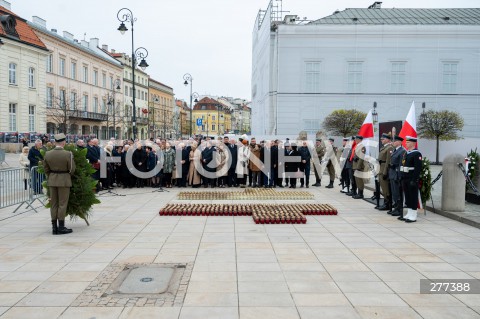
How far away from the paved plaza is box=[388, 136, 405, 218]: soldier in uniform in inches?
18.5

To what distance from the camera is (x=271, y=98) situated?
4178cm

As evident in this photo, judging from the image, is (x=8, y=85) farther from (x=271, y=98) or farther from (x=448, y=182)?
(x=448, y=182)

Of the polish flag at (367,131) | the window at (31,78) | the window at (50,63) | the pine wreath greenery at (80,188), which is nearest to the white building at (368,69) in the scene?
the window at (31,78)

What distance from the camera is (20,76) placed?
141 feet

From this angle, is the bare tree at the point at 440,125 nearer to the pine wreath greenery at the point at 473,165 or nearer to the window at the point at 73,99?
the pine wreath greenery at the point at 473,165

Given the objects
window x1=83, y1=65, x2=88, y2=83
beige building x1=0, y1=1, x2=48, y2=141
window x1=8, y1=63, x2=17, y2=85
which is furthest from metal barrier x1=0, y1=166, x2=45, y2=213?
window x1=83, y1=65, x2=88, y2=83

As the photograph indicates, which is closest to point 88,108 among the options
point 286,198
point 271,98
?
point 271,98

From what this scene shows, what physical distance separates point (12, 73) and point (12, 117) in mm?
4273

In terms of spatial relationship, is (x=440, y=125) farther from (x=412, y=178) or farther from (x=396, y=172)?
(x=412, y=178)

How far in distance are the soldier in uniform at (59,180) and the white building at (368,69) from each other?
32.5 meters

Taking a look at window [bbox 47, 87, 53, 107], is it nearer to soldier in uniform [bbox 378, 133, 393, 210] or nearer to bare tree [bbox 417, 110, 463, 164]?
bare tree [bbox 417, 110, 463, 164]

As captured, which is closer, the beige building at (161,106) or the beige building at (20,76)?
the beige building at (20,76)

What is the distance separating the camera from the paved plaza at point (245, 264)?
5.09 meters

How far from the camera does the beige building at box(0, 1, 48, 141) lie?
4044cm
